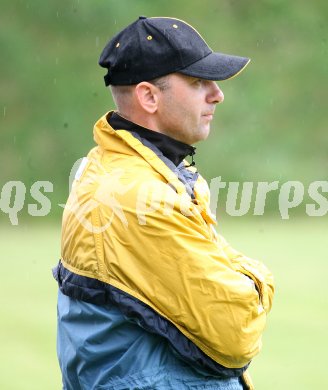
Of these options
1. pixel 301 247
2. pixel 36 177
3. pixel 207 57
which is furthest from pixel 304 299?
pixel 207 57

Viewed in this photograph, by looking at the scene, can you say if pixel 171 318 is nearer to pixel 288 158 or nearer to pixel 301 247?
pixel 301 247

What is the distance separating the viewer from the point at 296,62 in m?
9.00

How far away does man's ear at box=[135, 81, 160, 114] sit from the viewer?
208cm

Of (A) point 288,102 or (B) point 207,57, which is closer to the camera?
(B) point 207,57

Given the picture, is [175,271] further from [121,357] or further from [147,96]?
[147,96]

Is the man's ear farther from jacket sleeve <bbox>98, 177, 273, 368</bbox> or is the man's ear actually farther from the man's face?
jacket sleeve <bbox>98, 177, 273, 368</bbox>

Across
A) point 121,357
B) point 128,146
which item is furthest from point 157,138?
point 121,357

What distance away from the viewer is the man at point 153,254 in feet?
6.28

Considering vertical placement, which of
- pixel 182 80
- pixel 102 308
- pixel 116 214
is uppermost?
pixel 182 80

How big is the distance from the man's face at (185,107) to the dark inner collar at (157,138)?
0.07ft

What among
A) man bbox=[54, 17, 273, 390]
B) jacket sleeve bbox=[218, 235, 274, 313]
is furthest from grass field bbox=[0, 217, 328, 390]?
man bbox=[54, 17, 273, 390]

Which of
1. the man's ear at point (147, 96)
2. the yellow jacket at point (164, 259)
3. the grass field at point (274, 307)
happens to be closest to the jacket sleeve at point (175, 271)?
the yellow jacket at point (164, 259)

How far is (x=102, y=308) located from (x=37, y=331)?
303 centimetres

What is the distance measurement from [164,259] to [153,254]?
0.02 meters
